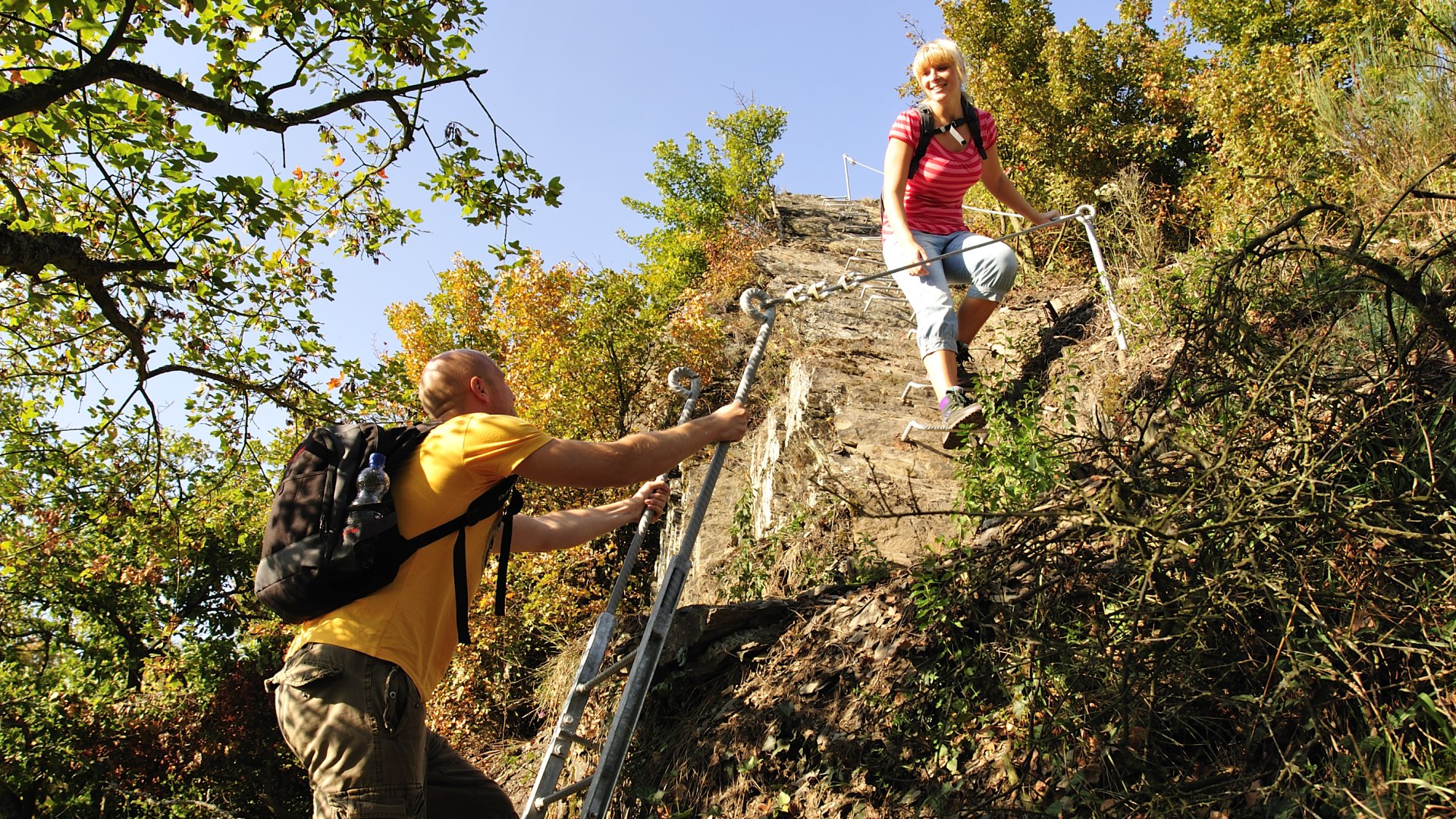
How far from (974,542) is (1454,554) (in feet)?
5.59

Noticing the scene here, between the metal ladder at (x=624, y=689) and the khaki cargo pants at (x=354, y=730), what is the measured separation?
86cm

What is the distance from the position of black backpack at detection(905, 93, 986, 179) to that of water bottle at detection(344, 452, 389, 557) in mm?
3636

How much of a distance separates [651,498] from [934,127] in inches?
113

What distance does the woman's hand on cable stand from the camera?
13.3 feet

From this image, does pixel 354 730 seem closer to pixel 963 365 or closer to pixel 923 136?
pixel 923 136

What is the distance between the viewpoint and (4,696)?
1098cm

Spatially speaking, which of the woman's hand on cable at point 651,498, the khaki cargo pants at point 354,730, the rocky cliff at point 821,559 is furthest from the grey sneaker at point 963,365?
the khaki cargo pants at point 354,730

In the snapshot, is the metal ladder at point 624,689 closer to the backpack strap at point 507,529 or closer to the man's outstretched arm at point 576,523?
the man's outstretched arm at point 576,523

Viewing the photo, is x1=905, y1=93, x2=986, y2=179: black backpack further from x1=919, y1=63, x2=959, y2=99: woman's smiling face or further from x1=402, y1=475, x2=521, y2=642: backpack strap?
x1=402, y1=475, x2=521, y2=642: backpack strap

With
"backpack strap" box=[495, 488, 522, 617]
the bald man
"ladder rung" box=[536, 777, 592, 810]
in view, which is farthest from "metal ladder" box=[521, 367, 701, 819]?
"backpack strap" box=[495, 488, 522, 617]

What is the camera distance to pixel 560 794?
12.4 feet

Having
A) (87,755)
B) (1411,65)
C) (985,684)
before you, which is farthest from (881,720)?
(87,755)

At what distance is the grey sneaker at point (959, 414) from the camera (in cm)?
495

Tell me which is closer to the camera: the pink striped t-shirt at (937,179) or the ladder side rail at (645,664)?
the ladder side rail at (645,664)
